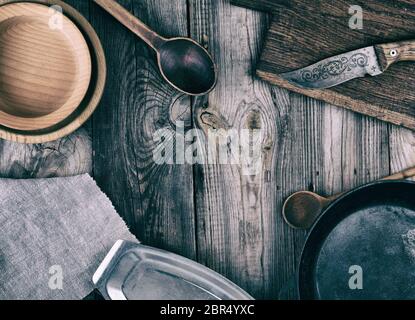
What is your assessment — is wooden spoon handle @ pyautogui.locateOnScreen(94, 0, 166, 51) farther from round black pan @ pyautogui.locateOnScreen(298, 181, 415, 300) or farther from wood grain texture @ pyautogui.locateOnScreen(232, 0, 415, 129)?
round black pan @ pyautogui.locateOnScreen(298, 181, 415, 300)

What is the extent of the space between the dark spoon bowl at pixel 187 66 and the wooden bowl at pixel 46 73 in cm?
9

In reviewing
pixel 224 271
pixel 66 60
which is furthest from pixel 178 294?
pixel 66 60

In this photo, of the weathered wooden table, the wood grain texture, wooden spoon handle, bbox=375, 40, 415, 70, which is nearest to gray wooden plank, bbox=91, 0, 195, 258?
the weathered wooden table

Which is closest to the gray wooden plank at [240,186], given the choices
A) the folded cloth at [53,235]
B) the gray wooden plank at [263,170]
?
the gray wooden plank at [263,170]

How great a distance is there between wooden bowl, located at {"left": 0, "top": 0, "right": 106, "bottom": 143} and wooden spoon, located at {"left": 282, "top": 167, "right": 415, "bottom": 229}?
0.96ft

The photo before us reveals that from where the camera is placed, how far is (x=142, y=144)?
72 centimetres

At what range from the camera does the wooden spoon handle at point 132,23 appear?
2.21ft

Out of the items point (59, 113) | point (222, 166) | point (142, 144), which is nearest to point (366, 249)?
point (222, 166)

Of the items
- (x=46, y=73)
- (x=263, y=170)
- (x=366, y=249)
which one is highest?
(x=46, y=73)

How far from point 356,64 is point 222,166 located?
0.23m

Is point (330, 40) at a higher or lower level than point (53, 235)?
higher

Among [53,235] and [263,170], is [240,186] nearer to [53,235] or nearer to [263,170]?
[263,170]
